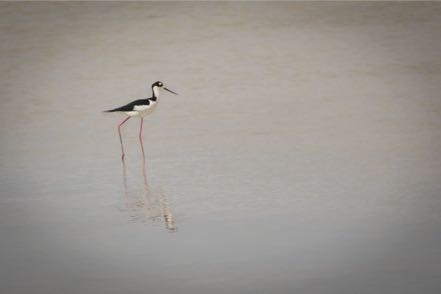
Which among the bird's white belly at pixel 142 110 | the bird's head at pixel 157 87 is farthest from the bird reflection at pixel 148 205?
the bird's head at pixel 157 87

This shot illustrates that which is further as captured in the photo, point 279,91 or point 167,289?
point 279,91

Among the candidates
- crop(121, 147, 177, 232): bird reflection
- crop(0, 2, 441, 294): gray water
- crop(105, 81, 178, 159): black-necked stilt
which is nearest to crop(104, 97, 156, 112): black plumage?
crop(105, 81, 178, 159): black-necked stilt

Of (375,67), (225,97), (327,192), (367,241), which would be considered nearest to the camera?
(367,241)

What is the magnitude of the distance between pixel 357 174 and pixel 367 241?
1399 millimetres

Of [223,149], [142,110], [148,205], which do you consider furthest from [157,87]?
[148,205]

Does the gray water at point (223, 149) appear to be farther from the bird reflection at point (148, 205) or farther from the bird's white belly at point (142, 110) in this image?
the bird's white belly at point (142, 110)

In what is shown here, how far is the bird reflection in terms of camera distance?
696 cm

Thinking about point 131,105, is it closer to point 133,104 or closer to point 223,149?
point 133,104

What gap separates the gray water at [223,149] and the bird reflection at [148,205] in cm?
2

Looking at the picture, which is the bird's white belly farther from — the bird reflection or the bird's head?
the bird reflection

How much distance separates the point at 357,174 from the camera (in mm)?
7785

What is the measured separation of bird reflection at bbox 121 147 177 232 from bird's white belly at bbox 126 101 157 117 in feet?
4.44

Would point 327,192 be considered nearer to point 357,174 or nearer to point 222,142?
point 357,174

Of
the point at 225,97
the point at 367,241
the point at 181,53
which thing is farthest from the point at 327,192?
the point at 181,53
